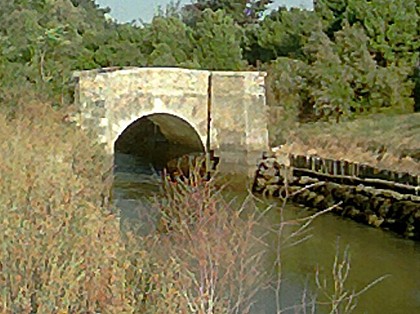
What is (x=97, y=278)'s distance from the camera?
4.11 metres

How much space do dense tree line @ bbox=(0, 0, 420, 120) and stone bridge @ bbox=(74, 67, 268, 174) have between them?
1643mm

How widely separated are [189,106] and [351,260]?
24.3 ft

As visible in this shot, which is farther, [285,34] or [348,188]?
[285,34]

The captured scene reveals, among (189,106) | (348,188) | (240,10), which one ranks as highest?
(240,10)

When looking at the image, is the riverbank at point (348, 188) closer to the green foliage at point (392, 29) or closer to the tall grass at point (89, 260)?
the green foliage at point (392, 29)

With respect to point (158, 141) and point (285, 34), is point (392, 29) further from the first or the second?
point (158, 141)

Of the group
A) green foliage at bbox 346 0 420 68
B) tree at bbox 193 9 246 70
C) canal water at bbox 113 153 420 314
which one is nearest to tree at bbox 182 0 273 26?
tree at bbox 193 9 246 70

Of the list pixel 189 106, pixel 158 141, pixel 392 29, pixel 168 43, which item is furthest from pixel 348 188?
pixel 168 43

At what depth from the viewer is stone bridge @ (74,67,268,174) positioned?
15.9 metres

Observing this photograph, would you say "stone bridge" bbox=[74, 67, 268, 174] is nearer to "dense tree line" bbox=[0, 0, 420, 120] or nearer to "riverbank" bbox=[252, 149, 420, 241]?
"riverbank" bbox=[252, 149, 420, 241]

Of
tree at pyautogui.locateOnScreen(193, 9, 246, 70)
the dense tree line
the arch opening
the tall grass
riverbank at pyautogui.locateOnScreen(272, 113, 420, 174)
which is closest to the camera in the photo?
the tall grass

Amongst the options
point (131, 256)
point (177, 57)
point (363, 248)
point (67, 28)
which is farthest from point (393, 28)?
point (131, 256)

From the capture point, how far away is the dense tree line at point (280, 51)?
797 inches

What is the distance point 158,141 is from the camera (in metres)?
21.6
